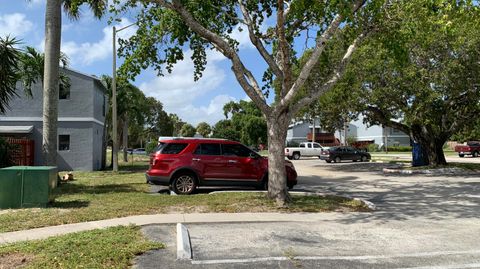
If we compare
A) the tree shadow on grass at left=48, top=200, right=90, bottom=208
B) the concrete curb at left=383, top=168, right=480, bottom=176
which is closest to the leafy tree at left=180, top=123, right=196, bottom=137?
the concrete curb at left=383, top=168, right=480, bottom=176

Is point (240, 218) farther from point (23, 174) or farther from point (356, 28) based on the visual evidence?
point (356, 28)

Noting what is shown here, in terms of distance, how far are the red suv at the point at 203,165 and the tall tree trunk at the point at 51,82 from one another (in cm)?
406

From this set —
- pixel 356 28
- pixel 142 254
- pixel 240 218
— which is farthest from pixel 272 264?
pixel 356 28

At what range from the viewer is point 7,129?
2547 cm

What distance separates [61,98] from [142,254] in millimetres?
22415

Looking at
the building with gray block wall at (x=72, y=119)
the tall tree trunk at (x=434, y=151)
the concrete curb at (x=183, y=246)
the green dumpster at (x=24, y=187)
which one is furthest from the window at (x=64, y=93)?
the tall tree trunk at (x=434, y=151)

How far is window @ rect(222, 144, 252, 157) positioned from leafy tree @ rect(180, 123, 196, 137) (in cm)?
9343

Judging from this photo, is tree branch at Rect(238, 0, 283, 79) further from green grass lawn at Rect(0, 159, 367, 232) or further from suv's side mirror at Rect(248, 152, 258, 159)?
A: suv's side mirror at Rect(248, 152, 258, 159)

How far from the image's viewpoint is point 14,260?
249 inches

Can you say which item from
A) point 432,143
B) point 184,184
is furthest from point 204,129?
point 184,184

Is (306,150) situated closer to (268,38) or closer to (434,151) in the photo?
(434,151)

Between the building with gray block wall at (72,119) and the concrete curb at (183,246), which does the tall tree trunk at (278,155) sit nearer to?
the concrete curb at (183,246)

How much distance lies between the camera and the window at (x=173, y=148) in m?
14.6

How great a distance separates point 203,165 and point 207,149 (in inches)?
23.2
